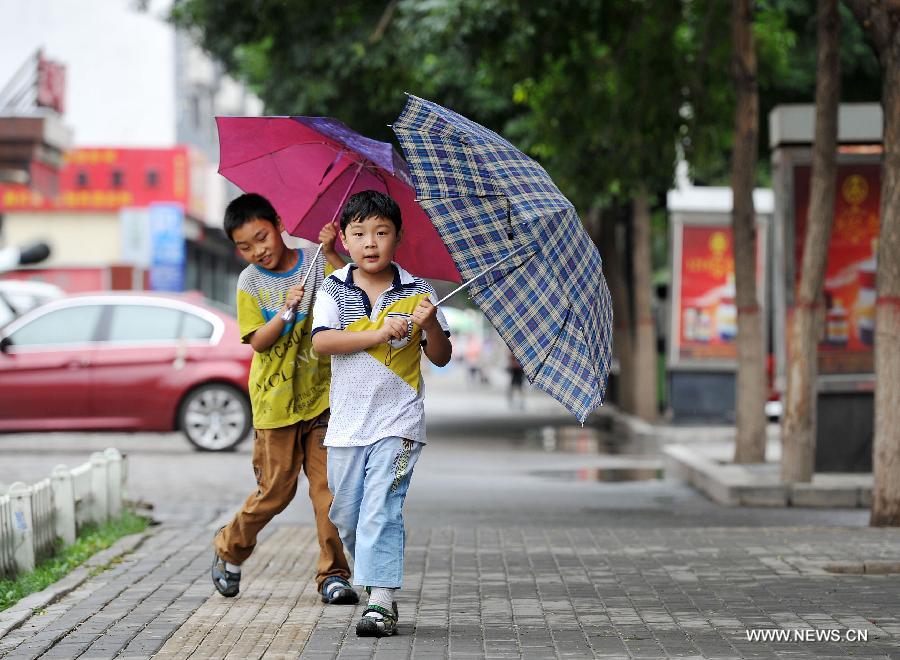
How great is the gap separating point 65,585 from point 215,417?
31.4 ft

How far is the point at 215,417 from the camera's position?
17.1 m

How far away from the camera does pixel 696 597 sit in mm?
7102

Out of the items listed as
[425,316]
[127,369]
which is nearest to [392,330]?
[425,316]

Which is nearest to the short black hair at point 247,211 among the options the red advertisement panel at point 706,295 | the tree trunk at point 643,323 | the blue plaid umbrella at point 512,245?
the blue plaid umbrella at point 512,245

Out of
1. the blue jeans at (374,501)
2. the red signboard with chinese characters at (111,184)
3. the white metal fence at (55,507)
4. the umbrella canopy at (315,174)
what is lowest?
the white metal fence at (55,507)

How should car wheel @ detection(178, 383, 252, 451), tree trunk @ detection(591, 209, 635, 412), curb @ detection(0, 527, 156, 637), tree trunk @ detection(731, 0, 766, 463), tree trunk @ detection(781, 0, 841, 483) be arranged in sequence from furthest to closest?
tree trunk @ detection(591, 209, 635, 412), car wheel @ detection(178, 383, 252, 451), tree trunk @ detection(731, 0, 766, 463), tree trunk @ detection(781, 0, 841, 483), curb @ detection(0, 527, 156, 637)

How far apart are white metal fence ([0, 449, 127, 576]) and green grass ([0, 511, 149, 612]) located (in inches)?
2.1

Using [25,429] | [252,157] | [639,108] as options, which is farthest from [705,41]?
[252,157]

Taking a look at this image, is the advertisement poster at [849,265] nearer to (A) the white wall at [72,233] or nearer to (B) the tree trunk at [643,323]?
(B) the tree trunk at [643,323]

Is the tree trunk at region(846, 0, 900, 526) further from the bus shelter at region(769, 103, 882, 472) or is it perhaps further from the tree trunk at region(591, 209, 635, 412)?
the tree trunk at region(591, 209, 635, 412)

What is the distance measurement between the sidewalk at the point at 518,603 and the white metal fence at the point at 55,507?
42 centimetres

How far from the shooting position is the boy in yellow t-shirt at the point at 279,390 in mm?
6895

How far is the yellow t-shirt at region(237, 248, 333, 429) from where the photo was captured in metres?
6.89

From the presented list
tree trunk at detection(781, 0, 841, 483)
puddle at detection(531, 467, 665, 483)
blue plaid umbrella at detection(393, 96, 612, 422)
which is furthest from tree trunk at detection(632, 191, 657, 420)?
blue plaid umbrella at detection(393, 96, 612, 422)
